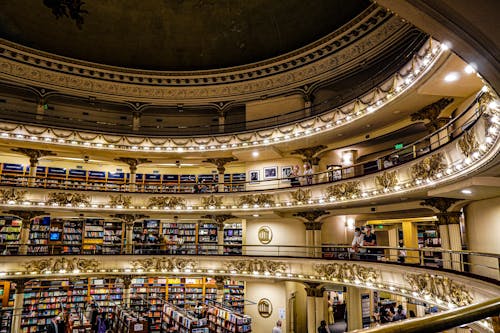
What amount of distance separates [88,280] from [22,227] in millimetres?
4050

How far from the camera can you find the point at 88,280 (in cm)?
1817

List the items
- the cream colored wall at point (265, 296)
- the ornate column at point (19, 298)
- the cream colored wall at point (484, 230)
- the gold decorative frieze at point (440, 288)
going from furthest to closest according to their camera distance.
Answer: the cream colored wall at point (265, 296) → the ornate column at point (19, 298) → the cream colored wall at point (484, 230) → the gold decorative frieze at point (440, 288)

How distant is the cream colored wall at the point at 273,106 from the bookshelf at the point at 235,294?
30.8 feet

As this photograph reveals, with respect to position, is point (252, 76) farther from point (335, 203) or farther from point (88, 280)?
point (88, 280)

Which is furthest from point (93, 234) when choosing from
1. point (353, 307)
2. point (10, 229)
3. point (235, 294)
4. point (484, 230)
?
point (484, 230)

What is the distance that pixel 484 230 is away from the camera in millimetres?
10328

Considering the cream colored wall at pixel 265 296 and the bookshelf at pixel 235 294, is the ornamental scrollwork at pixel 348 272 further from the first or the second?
the bookshelf at pixel 235 294

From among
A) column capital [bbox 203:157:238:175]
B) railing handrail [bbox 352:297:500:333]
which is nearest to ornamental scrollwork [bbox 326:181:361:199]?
column capital [bbox 203:157:238:175]

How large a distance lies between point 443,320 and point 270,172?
18.7m

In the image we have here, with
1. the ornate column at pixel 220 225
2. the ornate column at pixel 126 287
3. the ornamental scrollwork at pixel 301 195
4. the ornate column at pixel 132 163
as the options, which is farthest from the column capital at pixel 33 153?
the ornamental scrollwork at pixel 301 195

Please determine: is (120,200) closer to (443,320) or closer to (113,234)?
(113,234)

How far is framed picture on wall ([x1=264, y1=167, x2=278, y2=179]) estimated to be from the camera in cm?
1972

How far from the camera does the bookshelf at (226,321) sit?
1359 centimetres

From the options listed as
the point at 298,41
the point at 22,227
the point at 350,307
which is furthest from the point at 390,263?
the point at 22,227
